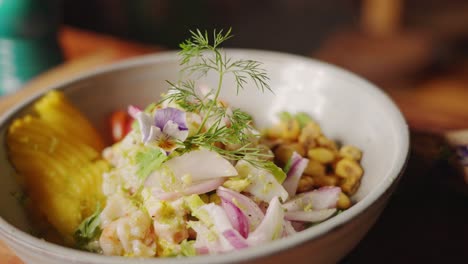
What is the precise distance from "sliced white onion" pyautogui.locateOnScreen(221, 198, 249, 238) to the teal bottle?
3.89 feet

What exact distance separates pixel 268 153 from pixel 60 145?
0.46 meters

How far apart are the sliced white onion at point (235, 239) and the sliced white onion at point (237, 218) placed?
0.03m

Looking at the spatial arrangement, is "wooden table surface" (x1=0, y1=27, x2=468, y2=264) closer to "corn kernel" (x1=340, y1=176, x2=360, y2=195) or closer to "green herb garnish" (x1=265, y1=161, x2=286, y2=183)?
"corn kernel" (x1=340, y1=176, x2=360, y2=195)

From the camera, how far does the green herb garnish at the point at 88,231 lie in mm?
954

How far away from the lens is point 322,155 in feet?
3.57

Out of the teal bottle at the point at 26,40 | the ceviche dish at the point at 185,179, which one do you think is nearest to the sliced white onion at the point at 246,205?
the ceviche dish at the point at 185,179

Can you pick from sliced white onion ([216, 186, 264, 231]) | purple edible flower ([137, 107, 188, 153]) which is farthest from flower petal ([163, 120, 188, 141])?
sliced white onion ([216, 186, 264, 231])

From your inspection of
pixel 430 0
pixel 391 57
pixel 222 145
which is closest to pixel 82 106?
pixel 222 145

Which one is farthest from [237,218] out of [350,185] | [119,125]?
[119,125]

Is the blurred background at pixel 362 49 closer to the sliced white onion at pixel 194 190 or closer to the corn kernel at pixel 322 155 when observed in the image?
the corn kernel at pixel 322 155

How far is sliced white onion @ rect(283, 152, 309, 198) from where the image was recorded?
3.24 feet

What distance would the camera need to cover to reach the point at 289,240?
2.33 feet

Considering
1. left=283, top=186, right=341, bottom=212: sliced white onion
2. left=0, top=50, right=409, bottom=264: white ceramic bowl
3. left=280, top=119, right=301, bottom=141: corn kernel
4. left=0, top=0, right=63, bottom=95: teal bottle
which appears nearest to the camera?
left=0, top=50, right=409, bottom=264: white ceramic bowl

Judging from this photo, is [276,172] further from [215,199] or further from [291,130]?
[291,130]
